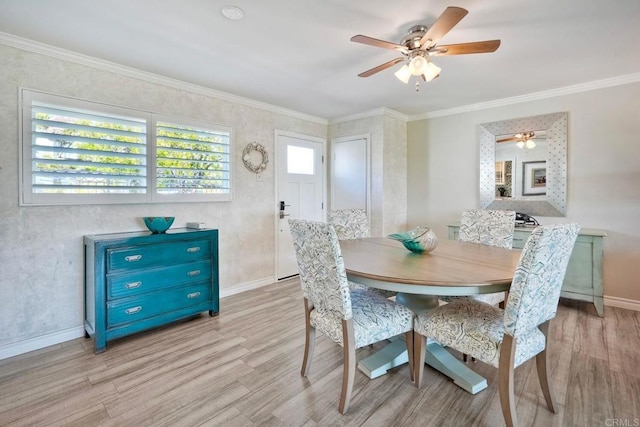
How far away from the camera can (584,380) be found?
6.22 feet

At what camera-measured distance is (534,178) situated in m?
3.55

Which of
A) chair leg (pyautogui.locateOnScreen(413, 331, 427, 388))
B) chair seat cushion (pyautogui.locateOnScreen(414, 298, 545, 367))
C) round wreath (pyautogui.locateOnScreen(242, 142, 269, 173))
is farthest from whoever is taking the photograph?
round wreath (pyautogui.locateOnScreen(242, 142, 269, 173))

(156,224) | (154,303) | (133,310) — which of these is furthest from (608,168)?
(133,310)

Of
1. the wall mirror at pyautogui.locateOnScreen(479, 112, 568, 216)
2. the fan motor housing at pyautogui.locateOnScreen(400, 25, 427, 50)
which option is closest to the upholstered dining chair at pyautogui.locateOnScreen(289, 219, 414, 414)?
the fan motor housing at pyautogui.locateOnScreen(400, 25, 427, 50)

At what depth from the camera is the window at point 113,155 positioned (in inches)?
93.1

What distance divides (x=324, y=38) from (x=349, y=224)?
5.28 ft

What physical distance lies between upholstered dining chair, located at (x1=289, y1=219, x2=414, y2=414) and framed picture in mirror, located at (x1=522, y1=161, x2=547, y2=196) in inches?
108

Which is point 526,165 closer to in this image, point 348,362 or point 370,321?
point 370,321

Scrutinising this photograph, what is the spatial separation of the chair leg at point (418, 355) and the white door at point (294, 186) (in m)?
2.56

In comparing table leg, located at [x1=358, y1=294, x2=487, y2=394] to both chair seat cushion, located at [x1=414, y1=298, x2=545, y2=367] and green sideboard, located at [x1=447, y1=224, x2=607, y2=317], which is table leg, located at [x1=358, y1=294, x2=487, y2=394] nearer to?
chair seat cushion, located at [x1=414, y1=298, x2=545, y2=367]

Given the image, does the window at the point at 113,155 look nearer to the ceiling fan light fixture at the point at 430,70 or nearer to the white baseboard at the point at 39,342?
the white baseboard at the point at 39,342

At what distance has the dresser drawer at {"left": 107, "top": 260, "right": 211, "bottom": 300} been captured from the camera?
240cm

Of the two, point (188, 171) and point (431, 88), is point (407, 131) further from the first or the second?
point (188, 171)

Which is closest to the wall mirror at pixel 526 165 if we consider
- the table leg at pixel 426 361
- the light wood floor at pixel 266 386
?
the light wood floor at pixel 266 386
